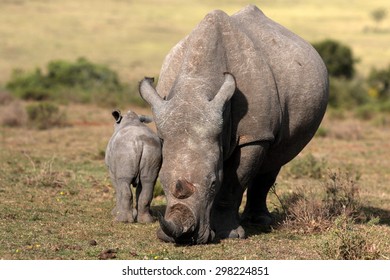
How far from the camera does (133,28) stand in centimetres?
7781

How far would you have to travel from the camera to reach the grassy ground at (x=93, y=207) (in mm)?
8742

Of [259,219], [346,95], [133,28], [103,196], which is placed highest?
[259,219]

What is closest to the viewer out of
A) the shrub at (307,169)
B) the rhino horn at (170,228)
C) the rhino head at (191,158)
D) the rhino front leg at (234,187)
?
the rhino horn at (170,228)

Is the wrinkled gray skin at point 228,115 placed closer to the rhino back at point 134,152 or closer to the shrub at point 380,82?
the rhino back at point 134,152

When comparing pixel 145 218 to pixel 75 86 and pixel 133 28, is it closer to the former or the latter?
pixel 75 86

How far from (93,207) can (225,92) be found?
12.1 ft

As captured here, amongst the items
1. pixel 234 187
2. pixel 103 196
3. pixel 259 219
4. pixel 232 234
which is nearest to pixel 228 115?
pixel 234 187

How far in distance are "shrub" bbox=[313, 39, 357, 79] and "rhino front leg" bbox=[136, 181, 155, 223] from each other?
32.9 m

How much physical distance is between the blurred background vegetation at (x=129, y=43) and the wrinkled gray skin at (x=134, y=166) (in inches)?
818

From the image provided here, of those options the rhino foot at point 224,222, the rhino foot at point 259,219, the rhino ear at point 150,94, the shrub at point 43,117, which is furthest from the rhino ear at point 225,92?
the shrub at point 43,117

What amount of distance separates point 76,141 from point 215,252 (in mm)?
12345

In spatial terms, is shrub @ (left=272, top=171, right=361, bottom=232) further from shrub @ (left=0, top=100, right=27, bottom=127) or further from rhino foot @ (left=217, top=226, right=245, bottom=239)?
shrub @ (left=0, top=100, right=27, bottom=127)
